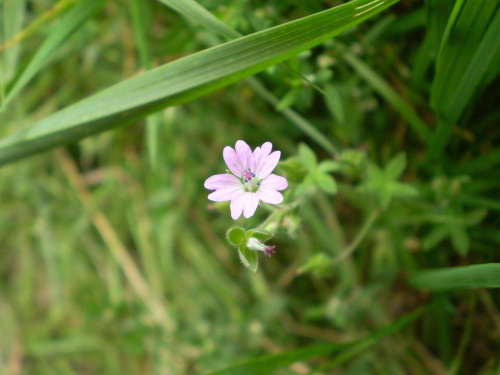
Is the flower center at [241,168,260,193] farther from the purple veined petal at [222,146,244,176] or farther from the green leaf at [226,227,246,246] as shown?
the green leaf at [226,227,246,246]

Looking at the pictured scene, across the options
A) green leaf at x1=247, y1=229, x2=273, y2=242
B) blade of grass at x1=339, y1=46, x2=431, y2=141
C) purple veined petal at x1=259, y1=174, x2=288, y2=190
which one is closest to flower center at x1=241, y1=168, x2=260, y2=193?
purple veined petal at x1=259, y1=174, x2=288, y2=190

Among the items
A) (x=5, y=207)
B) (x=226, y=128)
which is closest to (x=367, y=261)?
(x=226, y=128)

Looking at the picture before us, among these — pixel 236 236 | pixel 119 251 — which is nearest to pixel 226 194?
pixel 236 236

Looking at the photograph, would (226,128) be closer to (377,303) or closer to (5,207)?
(377,303)

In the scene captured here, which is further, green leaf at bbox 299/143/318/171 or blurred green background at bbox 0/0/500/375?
blurred green background at bbox 0/0/500/375

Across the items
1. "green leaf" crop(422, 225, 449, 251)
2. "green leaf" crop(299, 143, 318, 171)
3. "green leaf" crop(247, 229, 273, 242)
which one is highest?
"green leaf" crop(299, 143, 318, 171)

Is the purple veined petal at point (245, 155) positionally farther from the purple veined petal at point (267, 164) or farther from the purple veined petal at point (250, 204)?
the purple veined petal at point (250, 204)

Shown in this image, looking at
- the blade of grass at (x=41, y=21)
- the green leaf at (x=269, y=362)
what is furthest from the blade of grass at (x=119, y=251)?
the blade of grass at (x=41, y=21)
